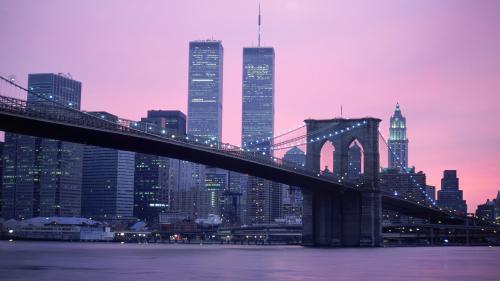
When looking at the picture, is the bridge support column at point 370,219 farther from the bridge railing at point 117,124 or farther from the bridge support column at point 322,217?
the bridge support column at point 322,217

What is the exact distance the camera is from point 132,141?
201ft

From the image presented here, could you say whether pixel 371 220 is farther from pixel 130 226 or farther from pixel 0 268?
pixel 130 226

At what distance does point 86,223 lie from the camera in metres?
160

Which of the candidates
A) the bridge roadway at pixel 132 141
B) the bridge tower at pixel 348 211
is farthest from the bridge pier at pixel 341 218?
the bridge roadway at pixel 132 141

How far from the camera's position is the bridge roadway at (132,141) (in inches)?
2083

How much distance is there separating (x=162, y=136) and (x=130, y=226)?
140440 millimetres

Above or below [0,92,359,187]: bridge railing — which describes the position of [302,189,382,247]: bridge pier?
below

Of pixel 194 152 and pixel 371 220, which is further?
pixel 371 220

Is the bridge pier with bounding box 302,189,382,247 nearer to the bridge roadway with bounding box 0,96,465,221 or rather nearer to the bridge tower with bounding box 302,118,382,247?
the bridge tower with bounding box 302,118,382,247

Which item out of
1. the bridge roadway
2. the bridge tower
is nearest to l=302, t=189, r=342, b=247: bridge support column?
the bridge tower

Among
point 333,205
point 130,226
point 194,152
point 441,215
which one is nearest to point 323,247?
point 333,205

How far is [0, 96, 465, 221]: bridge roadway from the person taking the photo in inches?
2083

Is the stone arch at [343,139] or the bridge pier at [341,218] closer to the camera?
the bridge pier at [341,218]

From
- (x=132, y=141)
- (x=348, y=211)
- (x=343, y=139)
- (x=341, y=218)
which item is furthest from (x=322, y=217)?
(x=132, y=141)
